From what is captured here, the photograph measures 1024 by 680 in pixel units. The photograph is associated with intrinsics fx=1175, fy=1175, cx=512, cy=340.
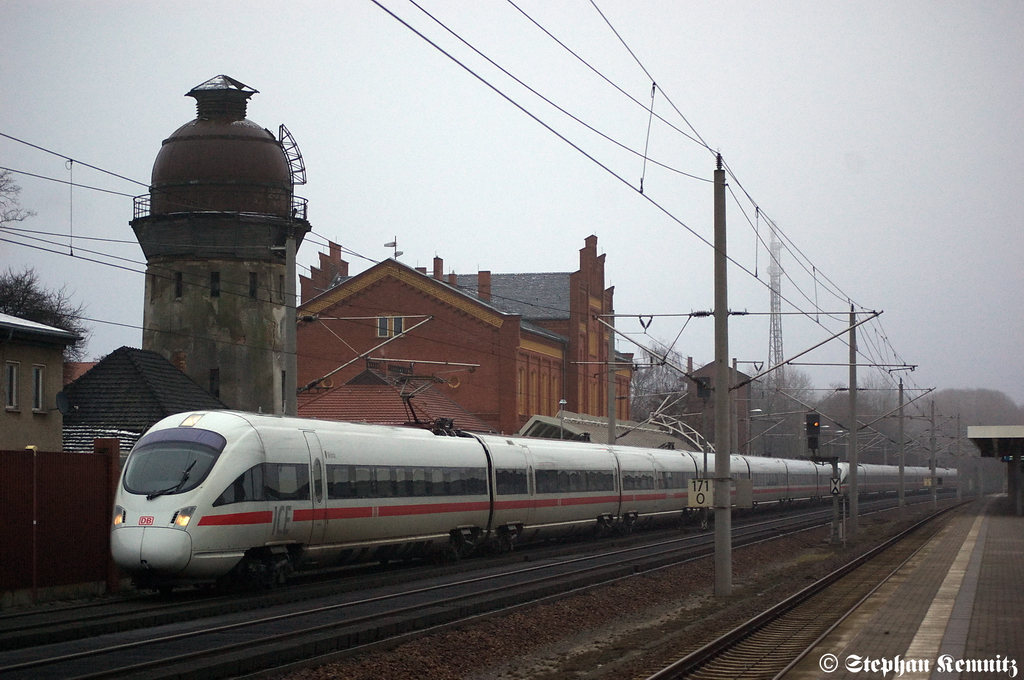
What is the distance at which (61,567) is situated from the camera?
19719 mm

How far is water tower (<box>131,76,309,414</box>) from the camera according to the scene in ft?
147

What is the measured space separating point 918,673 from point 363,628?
6.83m

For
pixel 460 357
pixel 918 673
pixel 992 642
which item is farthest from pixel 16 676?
pixel 460 357

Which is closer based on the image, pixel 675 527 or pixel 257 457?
pixel 257 457

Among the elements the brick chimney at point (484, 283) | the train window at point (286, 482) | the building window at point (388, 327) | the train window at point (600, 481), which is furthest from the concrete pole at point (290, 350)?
the brick chimney at point (484, 283)

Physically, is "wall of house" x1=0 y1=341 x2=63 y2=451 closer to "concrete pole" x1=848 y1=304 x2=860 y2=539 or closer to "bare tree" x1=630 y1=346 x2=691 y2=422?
"concrete pole" x1=848 y1=304 x2=860 y2=539

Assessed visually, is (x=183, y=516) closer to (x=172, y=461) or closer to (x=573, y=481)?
(x=172, y=461)

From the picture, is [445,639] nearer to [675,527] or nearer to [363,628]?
[363,628]

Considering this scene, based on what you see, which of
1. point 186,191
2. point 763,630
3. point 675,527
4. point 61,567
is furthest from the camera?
point 675,527

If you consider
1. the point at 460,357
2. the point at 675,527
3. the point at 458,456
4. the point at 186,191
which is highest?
the point at 186,191

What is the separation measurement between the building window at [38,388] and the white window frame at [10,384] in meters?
0.66

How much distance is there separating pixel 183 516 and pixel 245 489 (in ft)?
4.41

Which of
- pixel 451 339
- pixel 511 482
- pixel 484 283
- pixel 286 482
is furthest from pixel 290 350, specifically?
pixel 484 283

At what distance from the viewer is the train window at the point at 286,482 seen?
20.6 m
